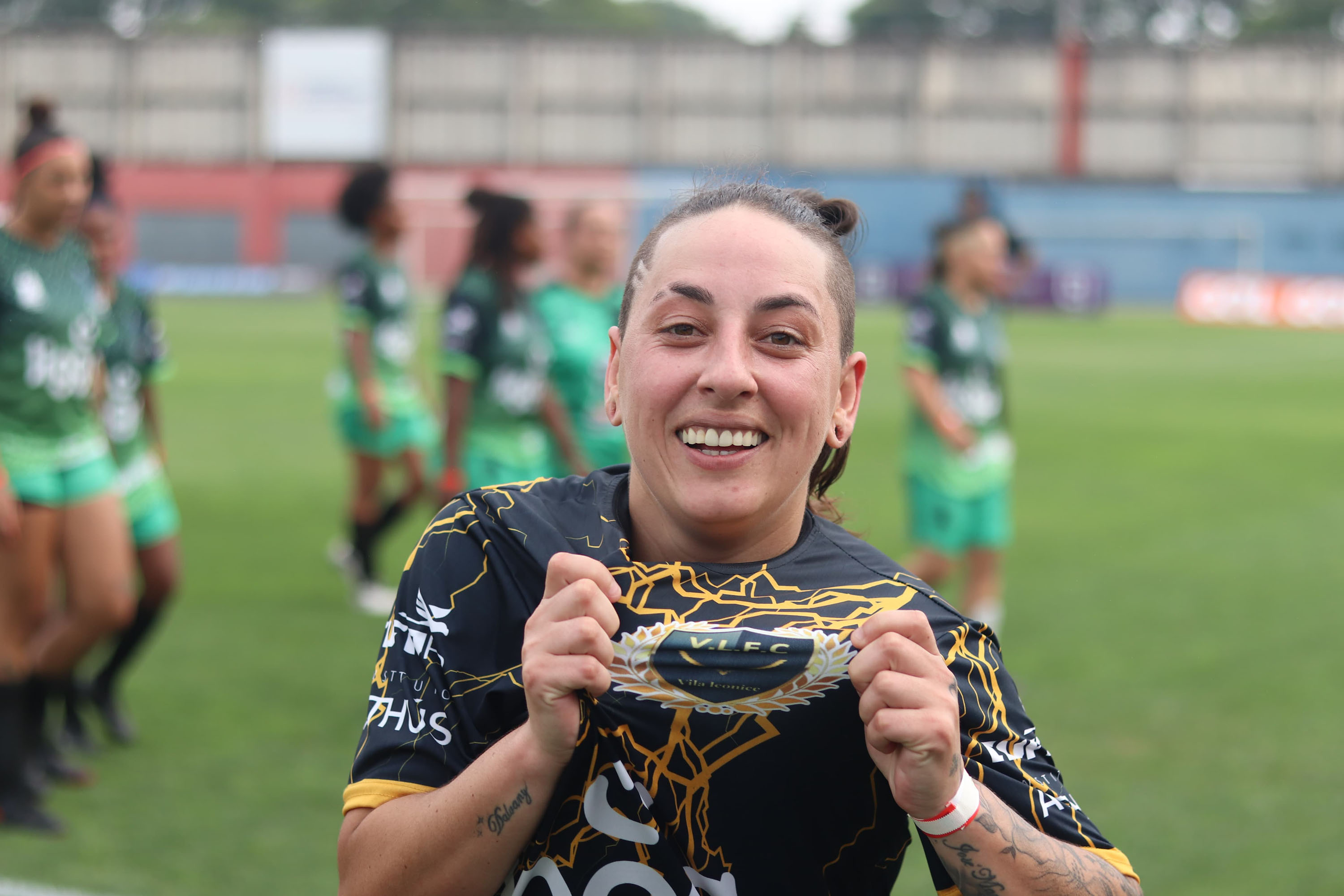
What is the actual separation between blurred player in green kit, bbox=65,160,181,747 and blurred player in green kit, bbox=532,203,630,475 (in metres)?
1.88

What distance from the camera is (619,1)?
73.6 metres

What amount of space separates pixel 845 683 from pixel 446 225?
45.6m

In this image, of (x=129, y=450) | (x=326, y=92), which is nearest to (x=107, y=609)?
(x=129, y=450)

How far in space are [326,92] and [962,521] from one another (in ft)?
152

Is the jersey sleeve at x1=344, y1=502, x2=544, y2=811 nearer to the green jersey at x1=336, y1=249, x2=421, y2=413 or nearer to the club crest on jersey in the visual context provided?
the club crest on jersey

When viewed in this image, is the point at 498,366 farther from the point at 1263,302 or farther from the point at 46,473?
the point at 1263,302

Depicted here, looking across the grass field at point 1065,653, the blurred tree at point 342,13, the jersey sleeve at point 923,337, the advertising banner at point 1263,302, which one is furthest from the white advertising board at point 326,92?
the jersey sleeve at point 923,337

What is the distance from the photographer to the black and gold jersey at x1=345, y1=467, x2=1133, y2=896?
1719 millimetres

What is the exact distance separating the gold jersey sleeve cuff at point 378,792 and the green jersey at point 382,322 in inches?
283

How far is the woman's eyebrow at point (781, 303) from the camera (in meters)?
1.79

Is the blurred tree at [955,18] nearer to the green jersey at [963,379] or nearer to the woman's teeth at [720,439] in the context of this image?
the green jersey at [963,379]

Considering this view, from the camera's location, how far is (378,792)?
1.80 m

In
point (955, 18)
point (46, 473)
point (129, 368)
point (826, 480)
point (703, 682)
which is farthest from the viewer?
point (955, 18)

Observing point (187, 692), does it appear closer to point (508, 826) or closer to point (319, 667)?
point (319, 667)
